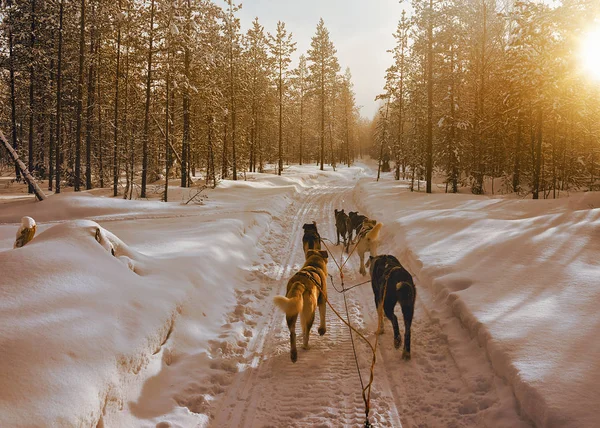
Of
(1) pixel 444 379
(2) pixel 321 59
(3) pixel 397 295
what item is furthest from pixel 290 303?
(2) pixel 321 59

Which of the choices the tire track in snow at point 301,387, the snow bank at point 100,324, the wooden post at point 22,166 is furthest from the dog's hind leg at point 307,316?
the wooden post at point 22,166

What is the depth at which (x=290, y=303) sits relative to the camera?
4.44 metres

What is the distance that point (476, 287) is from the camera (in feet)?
20.7

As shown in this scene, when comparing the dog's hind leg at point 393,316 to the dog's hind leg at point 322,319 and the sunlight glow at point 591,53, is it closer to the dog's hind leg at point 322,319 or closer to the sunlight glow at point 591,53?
the dog's hind leg at point 322,319

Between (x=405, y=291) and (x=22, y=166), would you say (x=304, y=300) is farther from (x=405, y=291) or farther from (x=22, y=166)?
(x=22, y=166)

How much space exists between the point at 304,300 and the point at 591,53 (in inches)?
803

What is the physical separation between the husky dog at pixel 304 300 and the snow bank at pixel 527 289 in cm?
226

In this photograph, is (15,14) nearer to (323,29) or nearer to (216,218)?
(216,218)

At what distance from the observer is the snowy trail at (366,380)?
372 centimetres

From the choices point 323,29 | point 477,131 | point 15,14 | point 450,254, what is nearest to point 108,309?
point 450,254

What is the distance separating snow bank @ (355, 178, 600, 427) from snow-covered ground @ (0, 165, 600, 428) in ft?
0.09

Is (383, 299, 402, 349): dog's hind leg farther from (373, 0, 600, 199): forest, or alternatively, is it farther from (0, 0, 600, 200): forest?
(373, 0, 600, 199): forest

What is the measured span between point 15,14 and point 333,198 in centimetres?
2561

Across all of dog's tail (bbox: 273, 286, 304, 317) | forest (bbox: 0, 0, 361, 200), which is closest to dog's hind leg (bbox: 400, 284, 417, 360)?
dog's tail (bbox: 273, 286, 304, 317)
